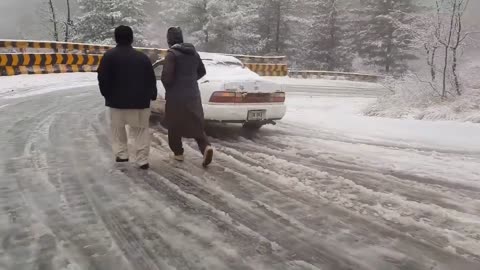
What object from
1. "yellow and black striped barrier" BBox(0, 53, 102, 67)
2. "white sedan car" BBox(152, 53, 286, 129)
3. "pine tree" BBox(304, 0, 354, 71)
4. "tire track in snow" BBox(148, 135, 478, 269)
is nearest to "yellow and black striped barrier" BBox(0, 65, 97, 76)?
"yellow and black striped barrier" BBox(0, 53, 102, 67)

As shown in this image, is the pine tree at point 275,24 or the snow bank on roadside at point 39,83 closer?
the snow bank on roadside at point 39,83

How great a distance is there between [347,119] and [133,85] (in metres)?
6.54

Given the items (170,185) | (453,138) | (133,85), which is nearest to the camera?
(170,185)

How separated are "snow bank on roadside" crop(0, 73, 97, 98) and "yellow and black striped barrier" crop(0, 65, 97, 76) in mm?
416

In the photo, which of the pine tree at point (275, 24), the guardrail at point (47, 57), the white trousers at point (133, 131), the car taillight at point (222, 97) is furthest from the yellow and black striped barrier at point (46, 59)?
the pine tree at point (275, 24)

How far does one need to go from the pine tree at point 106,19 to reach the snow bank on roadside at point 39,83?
54.0ft

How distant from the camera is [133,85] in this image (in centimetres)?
518

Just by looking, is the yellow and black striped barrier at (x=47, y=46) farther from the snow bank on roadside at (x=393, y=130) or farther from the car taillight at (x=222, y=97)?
the car taillight at (x=222, y=97)

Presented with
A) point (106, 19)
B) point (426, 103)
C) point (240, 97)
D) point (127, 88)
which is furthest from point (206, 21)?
point (127, 88)

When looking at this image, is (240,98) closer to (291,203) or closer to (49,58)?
(291,203)

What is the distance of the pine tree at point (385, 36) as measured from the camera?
34438 mm

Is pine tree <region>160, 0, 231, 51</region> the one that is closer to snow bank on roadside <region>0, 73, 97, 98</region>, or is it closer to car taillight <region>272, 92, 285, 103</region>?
snow bank on roadside <region>0, 73, 97, 98</region>

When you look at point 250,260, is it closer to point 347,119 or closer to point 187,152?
point 187,152

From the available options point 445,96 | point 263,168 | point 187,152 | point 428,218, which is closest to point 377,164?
point 263,168
